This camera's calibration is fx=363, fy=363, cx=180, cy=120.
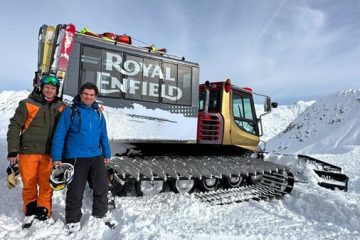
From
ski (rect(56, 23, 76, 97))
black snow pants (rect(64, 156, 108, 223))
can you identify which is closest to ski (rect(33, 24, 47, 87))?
ski (rect(56, 23, 76, 97))

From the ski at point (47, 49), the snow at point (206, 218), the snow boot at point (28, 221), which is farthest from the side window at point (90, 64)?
the snow boot at point (28, 221)

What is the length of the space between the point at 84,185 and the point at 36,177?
698 millimetres

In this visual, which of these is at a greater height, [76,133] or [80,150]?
[76,133]

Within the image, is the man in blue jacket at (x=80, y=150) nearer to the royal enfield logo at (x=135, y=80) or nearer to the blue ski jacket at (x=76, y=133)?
the blue ski jacket at (x=76, y=133)

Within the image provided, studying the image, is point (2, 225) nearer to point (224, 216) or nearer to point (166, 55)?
point (224, 216)

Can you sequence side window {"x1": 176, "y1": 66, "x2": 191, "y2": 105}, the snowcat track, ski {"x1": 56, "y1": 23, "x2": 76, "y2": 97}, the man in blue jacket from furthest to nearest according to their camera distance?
side window {"x1": 176, "y1": 66, "x2": 191, "y2": 105} → the snowcat track → ski {"x1": 56, "y1": 23, "x2": 76, "y2": 97} → the man in blue jacket

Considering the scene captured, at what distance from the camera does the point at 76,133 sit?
465 cm

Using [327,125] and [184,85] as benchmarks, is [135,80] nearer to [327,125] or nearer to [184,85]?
[184,85]

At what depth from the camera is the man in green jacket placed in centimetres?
476

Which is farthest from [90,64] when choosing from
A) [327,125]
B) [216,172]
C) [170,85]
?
[327,125]

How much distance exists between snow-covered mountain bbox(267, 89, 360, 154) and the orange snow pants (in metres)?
47.2

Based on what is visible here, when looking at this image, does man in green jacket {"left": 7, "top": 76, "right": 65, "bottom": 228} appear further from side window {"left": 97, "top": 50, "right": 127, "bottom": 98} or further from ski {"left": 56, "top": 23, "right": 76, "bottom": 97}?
side window {"left": 97, "top": 50, "right": 127, "bottom": 98}

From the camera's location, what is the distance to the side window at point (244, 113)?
8570 millimetres

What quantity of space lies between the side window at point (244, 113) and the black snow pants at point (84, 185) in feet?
14.5
